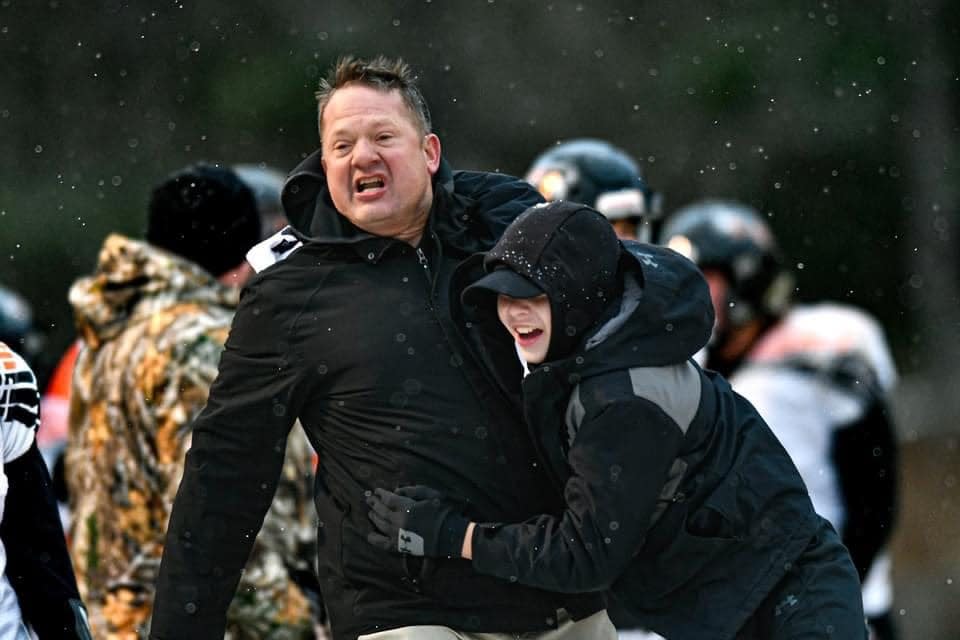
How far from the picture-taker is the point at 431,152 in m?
5.17

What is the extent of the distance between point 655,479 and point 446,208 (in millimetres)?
944

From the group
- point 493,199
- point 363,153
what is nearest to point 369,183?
point 363,153

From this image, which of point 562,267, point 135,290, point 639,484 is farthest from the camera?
point 135,290

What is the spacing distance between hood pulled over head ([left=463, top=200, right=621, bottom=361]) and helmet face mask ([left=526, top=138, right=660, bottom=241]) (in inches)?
124

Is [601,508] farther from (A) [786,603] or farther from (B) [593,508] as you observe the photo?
(A) [786,603]

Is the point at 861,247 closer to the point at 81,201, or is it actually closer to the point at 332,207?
the point at 81,201

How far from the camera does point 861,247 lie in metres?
24.2

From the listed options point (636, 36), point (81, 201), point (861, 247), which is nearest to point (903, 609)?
point (861, 247)

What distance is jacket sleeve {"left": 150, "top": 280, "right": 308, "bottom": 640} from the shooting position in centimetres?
497

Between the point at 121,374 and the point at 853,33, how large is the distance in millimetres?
18716

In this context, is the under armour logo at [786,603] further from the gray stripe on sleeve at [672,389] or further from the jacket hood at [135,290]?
the jacket hood at [135,290]

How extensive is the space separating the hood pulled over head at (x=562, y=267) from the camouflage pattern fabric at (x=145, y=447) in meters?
1.65

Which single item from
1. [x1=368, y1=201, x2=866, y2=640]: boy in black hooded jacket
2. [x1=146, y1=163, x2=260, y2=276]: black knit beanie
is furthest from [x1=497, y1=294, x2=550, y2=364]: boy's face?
[x1=146, y1=163, x2=260, y2=276]: black knit beanie

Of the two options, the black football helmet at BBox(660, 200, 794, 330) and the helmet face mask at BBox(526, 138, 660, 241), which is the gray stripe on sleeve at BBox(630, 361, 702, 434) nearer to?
the helmet face mask at BBox(526, 138, 660, 241)
